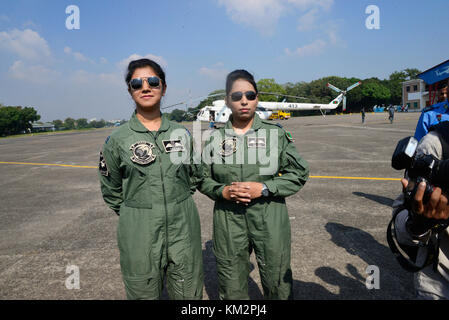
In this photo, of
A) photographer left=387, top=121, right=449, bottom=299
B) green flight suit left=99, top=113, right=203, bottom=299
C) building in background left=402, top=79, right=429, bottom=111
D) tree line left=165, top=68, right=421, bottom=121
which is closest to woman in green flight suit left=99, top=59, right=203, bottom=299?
green flight suit left=99, top=113, right=203, bottom=299

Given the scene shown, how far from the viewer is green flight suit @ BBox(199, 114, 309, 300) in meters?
1.95

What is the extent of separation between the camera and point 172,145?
1.89 meters

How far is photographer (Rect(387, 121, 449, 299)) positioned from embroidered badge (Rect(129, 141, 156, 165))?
4.94 feet

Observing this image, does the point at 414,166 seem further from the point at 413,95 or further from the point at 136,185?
the point at 413,95

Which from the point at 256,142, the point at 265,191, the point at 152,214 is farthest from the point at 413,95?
the point at 152,214

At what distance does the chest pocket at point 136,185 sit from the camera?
1797mm

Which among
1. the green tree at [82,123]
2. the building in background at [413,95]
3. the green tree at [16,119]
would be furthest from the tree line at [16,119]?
the building in background at [413,95]

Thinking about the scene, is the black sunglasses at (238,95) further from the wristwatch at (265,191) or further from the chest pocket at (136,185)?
the chest pocket at (136,185)

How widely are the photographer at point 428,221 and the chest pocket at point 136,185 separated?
1514mm

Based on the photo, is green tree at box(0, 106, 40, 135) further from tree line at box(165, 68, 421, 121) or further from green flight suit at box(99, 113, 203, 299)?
green flight suit at box(99, 113, 203, 299)

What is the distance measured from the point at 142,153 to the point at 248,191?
81 cm

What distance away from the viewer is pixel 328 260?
326 cm

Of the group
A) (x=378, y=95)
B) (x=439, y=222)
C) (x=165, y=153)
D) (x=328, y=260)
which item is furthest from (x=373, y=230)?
(x=378, y=95)

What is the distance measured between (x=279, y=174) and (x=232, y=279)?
0.92 m
